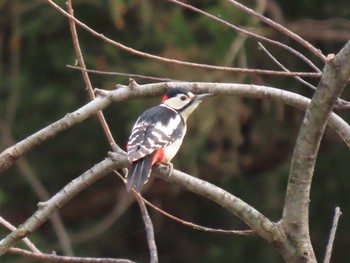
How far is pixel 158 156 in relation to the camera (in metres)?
4.10

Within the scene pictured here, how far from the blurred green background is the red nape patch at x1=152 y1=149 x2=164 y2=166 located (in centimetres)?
342

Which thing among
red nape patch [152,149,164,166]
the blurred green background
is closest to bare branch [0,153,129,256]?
red nape patch [152,149,164,166]

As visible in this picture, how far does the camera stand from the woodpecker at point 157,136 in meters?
3.72

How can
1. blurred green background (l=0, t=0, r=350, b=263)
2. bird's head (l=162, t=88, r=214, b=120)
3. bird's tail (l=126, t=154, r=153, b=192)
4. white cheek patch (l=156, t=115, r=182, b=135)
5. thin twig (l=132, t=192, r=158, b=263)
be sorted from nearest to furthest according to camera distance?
thin twig (l=132, t=192, r=158, b=263) → bird's tail (l=126, t=154, r=153, b=192) → white cheek patch (l=156, t=115, r=182, b=135) → bird's head (l=162, t=88, r=214, b=120) → blurred green background (l=0, t=0, r=350, b=263)

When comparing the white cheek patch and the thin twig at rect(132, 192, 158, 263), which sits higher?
the white cheek patch

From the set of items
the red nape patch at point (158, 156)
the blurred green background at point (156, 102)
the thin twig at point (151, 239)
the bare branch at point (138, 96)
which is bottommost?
the thin twig at point (151, 239)

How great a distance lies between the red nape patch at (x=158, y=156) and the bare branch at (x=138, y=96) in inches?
26.4

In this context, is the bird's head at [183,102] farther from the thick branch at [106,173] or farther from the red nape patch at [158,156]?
the thick branch at [106,173]

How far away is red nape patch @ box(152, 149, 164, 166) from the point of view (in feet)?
13.3

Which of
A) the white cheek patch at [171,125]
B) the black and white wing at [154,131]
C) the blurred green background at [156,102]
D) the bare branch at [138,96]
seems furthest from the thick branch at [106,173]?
the blurred green background at [156,102]

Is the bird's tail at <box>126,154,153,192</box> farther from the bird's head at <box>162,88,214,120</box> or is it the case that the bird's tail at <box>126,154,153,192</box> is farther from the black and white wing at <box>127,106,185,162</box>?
the bird's head at <box>162,88,214,120</box>

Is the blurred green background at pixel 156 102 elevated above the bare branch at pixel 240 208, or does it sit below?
above

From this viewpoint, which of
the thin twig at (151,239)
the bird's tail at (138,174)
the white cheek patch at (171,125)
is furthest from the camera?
the white cheek patch at (171,125)

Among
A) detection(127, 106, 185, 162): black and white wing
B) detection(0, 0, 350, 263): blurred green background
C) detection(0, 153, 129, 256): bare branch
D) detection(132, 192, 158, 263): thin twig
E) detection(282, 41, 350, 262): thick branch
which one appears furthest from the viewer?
detection(0, 0, 350, 263): blurred green background
